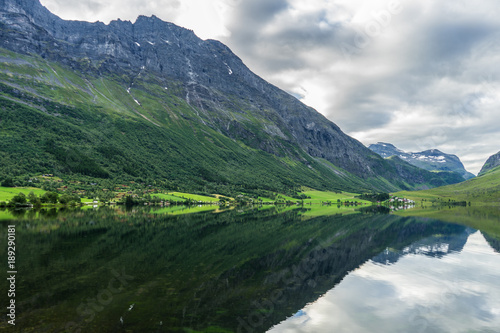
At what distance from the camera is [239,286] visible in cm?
2952

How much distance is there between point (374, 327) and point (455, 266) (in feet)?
108

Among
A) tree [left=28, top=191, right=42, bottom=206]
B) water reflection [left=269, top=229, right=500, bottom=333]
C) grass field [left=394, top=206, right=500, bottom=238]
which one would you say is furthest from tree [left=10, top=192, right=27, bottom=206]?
grass field [left=394, top=206, right=500, bottom=238]

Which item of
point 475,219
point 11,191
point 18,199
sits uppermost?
point 11,191

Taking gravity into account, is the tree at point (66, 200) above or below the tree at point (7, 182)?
below

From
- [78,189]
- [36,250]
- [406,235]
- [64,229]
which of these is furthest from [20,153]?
[406,235]

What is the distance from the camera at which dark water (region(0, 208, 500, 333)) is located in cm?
2122

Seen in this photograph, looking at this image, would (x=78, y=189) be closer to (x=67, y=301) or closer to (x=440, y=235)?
(x=67, y=301)

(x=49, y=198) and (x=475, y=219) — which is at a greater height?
(x=49, y=198)

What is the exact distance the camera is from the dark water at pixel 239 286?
21219 millimetres

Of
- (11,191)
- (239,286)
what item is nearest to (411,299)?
(239,286)

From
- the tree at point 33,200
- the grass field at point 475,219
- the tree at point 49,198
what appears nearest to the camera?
the grass field at point 475,219

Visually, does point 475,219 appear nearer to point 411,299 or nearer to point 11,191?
point 411,299

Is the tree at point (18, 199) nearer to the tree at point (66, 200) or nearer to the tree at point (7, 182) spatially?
the tree at point (66, 200)

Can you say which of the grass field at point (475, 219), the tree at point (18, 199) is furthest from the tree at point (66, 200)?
the grass field at point (475, 219)
